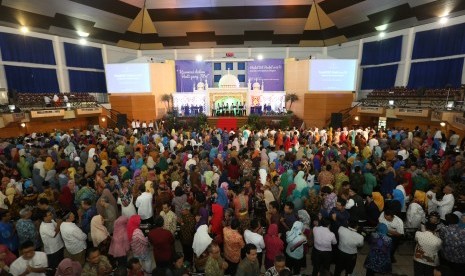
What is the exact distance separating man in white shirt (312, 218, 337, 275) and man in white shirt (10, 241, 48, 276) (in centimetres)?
352

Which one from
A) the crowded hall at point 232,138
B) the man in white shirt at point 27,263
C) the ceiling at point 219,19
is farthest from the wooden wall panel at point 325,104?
the man in white shirt at point 27,263

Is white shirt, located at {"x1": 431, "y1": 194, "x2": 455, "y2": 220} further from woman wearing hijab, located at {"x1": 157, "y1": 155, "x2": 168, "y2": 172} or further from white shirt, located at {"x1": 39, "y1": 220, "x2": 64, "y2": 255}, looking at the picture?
white shirt, located at {"x1": 39, "y1": 220, "x2": 64, "y2": 255}

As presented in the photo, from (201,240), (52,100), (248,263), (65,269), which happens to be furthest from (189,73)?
(248,263)

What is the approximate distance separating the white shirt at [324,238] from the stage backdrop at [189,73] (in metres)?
18.9

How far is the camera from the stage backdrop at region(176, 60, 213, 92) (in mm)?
21078

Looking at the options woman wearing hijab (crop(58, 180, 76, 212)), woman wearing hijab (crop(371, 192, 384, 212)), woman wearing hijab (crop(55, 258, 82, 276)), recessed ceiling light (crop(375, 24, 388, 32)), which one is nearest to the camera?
woman wearing hijab (crop(55, 258, 82, 276))

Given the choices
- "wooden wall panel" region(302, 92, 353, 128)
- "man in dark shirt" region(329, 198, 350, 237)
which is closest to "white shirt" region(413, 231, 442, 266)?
"man in dark shirt" region(329, 198, 350, 237)

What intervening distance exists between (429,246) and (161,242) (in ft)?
11.8

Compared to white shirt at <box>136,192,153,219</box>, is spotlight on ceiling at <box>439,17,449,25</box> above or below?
above

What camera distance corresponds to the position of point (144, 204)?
469cm

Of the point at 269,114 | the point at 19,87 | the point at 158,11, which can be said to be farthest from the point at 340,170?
the point at 19,87

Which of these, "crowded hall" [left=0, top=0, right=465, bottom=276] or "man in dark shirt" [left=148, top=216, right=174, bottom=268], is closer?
"man in dark shirt" [left=148, top=216, right=174, bottom=268]

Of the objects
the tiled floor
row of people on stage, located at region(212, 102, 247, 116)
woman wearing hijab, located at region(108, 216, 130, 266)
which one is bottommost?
the tiled floor

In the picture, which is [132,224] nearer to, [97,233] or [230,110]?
[97,233]
